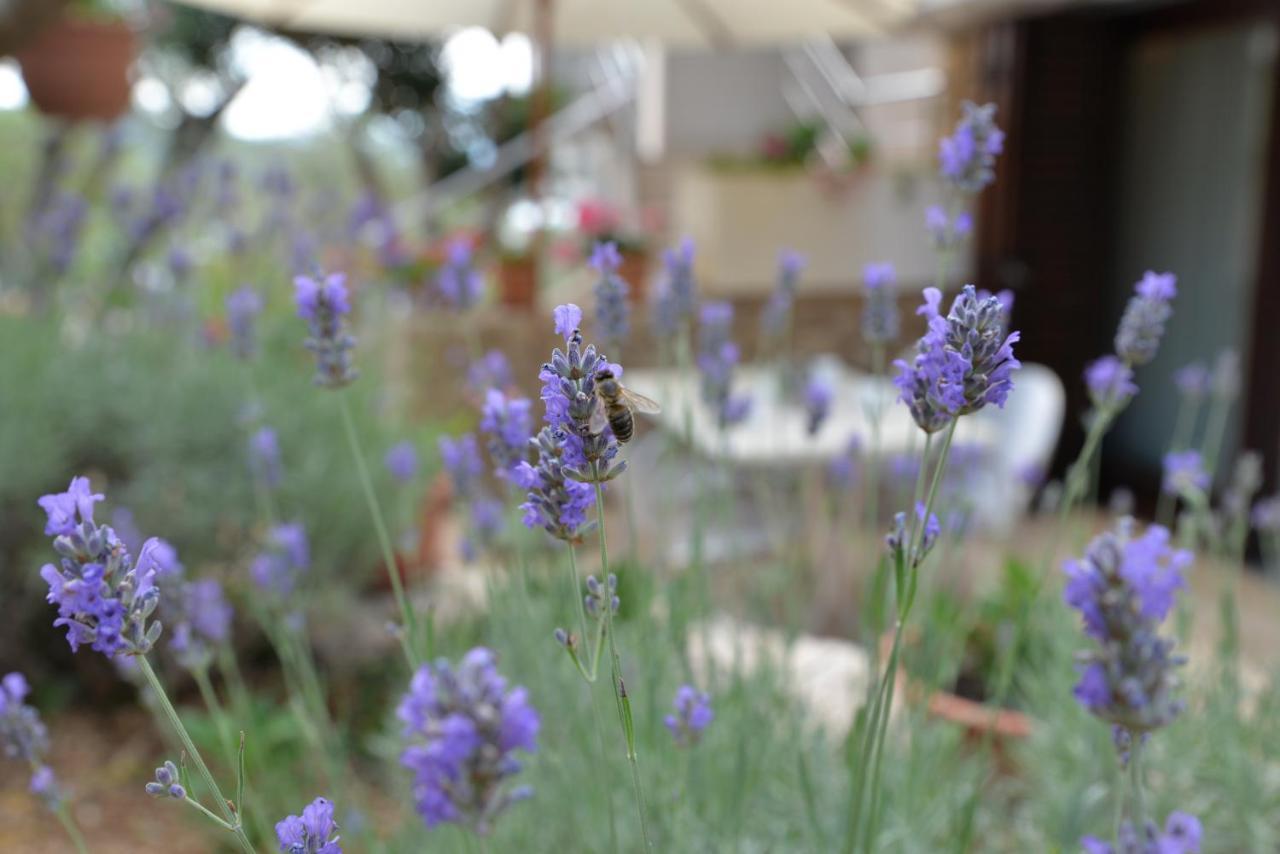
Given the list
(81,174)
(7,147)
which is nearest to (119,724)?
(81,174)

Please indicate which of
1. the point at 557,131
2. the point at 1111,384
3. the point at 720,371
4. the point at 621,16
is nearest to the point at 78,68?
the point at 621,16

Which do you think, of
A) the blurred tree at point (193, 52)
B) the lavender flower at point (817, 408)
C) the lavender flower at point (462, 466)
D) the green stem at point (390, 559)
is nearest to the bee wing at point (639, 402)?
the green stem at point (390, 559)

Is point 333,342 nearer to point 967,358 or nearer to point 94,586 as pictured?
point 94,586

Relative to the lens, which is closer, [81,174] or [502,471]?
[502,471]

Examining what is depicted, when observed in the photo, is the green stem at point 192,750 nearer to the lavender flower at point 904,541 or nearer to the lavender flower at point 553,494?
the lavender flower at point 553,494

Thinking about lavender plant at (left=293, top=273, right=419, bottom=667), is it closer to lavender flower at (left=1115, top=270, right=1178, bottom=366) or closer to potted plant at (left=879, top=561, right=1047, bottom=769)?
potted plant at (left=879, top=561, right=1047, bottom=769)

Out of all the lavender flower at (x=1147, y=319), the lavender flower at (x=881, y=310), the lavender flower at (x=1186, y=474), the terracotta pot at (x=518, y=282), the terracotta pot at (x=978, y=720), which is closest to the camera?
the lavender flower at (x=1147, y=319)

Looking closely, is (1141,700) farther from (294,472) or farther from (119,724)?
(119,724)
